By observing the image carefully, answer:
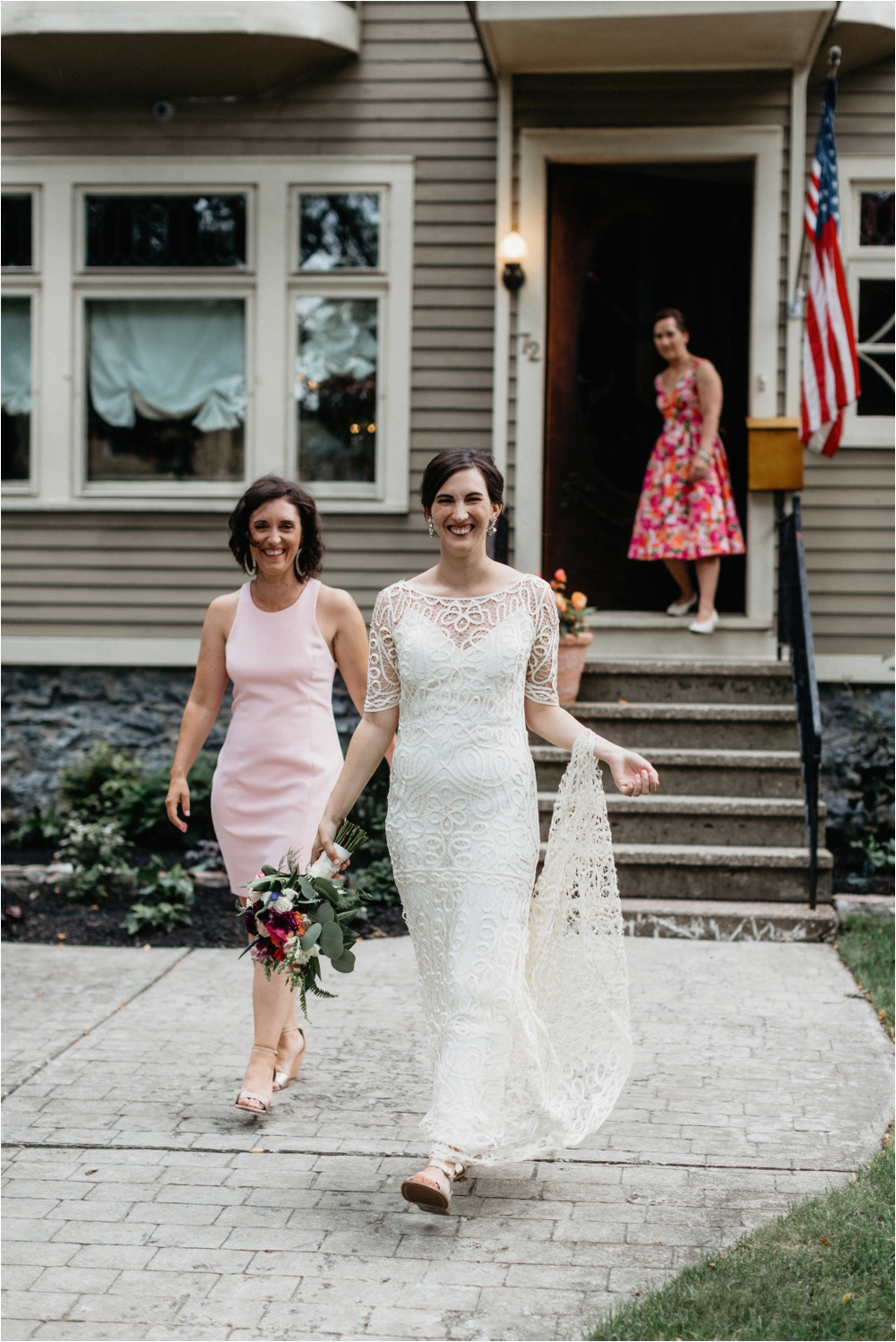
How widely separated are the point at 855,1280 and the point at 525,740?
60.9 inches

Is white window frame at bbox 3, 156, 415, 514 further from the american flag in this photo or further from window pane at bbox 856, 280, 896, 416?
window pane at bbox 856, 280, 896, 416

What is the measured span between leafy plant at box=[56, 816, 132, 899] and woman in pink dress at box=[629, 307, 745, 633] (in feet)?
11.6

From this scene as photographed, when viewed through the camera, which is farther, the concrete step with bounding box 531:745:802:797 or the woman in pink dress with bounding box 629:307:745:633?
the woman in pink dress with bounding box 629:307:745:633

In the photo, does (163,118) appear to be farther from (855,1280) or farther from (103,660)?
(855,1280)

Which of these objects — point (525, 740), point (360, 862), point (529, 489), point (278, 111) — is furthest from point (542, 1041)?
point (278, 111)

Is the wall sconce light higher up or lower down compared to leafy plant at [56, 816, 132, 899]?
higher up

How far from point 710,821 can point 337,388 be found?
12.8 feet

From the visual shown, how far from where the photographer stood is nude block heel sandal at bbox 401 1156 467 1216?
3252mm

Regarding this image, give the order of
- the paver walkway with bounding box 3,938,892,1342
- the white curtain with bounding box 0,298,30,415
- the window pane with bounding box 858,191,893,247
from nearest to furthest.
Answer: the paver walkway with bounding box 3,938,892,1342, the window pane with bounding box 858,191,893,247, the white curtain with bounding box 0,298,30,415

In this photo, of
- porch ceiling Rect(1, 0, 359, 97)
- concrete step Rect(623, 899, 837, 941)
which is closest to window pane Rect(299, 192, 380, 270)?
porch ceiling Rect(1, 0, 359, 97)

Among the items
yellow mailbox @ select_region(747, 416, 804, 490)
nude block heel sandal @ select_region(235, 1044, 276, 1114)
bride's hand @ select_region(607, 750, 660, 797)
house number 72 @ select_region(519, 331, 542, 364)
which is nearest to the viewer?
bride's hand @ select_region(607, 750, 660, 797)

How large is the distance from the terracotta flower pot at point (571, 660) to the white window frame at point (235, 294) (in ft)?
6.24

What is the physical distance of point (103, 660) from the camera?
8969 mm

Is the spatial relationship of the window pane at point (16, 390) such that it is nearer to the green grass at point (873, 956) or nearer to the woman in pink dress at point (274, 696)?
the woman in pink dress at point (274, 696)
